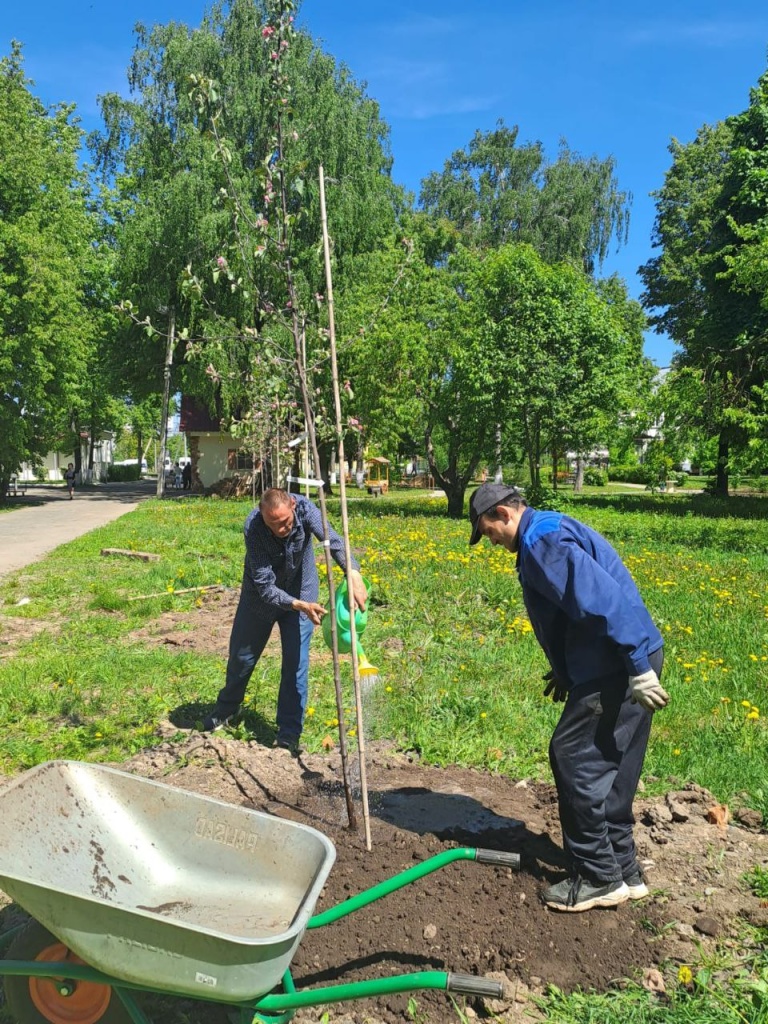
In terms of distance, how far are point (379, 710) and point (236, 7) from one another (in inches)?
1127

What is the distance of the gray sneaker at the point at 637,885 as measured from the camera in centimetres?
339

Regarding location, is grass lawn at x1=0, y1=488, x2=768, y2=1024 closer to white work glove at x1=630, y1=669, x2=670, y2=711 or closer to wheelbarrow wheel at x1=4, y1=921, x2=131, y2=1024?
white work glove at x1=630, y1=669, x2=670, y2=711

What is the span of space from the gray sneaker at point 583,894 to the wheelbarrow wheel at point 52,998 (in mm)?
1649

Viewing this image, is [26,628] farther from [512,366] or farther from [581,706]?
[512,366]

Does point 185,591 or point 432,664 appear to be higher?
point 185,591

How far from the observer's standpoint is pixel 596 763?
3.30m

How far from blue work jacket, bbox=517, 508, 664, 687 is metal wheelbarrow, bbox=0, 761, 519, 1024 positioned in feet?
2.69

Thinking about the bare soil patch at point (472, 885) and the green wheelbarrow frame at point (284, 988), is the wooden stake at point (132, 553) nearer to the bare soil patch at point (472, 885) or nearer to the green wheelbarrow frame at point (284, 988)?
the bare soil patch at point (472, 885)

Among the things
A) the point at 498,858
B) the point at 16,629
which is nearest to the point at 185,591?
the point at 16,629

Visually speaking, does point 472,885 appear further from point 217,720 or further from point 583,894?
point 217,720

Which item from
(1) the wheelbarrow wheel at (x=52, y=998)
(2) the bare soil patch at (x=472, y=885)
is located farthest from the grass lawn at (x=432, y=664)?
(1) the wheelbarrow wheel at (x=52, y=998)

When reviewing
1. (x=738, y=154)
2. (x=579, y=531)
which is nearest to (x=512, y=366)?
(x=738, y=154)

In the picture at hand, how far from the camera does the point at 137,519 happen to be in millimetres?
21250

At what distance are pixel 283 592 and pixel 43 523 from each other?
19.3 metres
